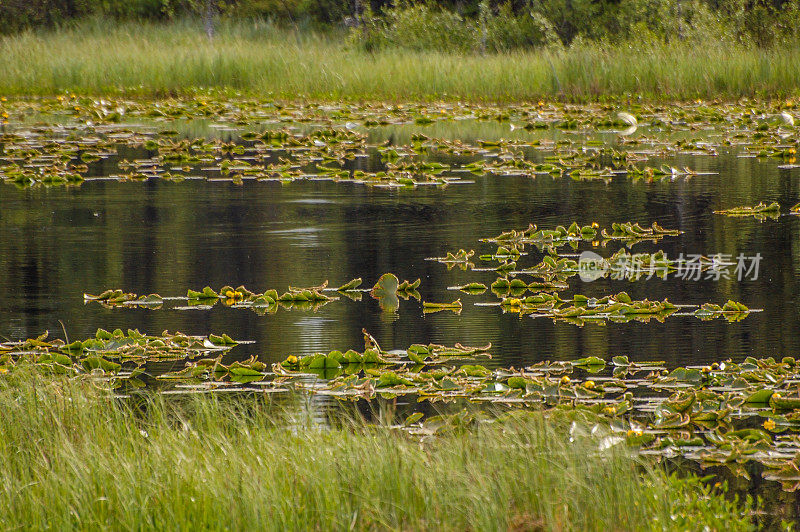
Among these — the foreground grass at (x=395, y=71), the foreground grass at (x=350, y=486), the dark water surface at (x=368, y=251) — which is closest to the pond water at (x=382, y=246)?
the dark water surface at (x=368, y=251)

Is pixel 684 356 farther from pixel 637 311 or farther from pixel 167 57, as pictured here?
pixel 167 57

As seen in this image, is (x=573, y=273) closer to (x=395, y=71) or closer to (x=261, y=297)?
(x=261, y=297)

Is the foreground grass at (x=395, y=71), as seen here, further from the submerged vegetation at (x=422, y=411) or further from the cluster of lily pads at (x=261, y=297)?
the cluster of lily pads at (x=261, y=297)

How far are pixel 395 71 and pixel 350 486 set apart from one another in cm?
2209

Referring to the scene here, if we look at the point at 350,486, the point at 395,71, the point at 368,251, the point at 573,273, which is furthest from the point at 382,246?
the point at 395,71

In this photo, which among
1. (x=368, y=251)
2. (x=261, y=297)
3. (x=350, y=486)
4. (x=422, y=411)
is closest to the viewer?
(x=350, y=486)

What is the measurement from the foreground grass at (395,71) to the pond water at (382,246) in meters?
5.48

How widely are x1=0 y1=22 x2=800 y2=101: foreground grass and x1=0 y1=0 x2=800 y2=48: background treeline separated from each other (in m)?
2.33

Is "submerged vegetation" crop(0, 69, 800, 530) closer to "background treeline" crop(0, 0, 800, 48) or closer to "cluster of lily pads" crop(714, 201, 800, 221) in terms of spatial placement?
"cluster of lily pads" crop(714, 201, 800, 221)

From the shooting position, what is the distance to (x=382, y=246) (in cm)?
1010

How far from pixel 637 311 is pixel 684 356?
1.06m

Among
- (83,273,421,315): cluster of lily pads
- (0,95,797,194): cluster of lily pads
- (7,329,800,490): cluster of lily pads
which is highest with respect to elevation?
(0,95,797,194): cluster of lily pads

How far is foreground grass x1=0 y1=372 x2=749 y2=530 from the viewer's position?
4020 millimetres

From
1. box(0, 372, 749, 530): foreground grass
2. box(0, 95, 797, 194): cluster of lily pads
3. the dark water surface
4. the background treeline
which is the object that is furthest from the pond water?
the background treeline
